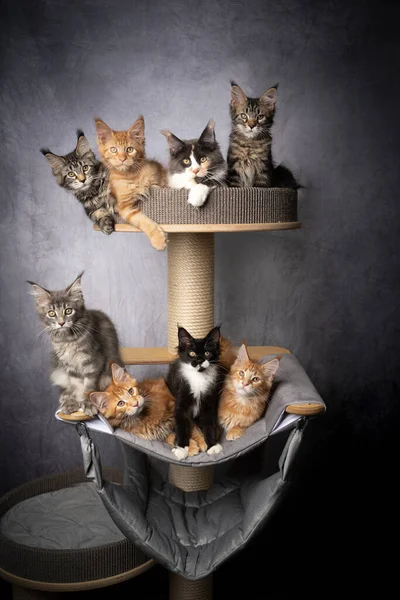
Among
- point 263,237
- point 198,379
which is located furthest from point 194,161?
point 263,237

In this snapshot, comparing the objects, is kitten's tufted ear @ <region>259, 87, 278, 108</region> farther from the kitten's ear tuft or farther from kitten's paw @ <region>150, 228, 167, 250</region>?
kitten's paw @ <region>150, 228, 167, 250</region>

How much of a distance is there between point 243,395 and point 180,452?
288mm

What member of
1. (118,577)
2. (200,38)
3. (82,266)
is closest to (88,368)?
(118,577)

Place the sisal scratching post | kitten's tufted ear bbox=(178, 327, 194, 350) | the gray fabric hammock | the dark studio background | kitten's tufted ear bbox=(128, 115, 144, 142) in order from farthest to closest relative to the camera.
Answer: the dark studio background < the sisal scratching post < kitten's tufted ear bbox=(128, 115, 144, 142) < kitten's tufted ear bbox=(178, 327, 194, 350) < the gray fabric hammock

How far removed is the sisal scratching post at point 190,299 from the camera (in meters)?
2.41

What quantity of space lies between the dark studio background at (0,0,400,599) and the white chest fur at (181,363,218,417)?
105 centimetres

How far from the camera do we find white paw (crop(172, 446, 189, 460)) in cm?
210

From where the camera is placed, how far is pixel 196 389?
85.4 inches

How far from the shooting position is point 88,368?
2113 mm

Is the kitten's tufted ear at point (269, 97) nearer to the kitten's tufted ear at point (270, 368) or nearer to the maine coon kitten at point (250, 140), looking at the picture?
the maine coon kitten at point (250, 140)

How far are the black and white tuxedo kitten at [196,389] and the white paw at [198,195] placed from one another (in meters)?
0.41

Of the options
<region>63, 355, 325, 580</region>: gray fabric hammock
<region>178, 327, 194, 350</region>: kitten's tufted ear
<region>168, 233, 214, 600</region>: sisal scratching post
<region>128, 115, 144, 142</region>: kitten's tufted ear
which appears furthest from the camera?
<region>168, 233, 214, 600</region>: sisal scratching post

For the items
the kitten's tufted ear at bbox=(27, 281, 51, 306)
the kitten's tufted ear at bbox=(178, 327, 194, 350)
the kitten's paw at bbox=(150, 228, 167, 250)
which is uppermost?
the kitten's paw at bbox=(150, 228, 167, 250)

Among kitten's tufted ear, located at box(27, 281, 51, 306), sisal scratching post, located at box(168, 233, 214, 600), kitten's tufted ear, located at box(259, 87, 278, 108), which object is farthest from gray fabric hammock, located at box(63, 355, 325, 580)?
kitten's tufted ear, located at box(259, 87, 278, 108)
